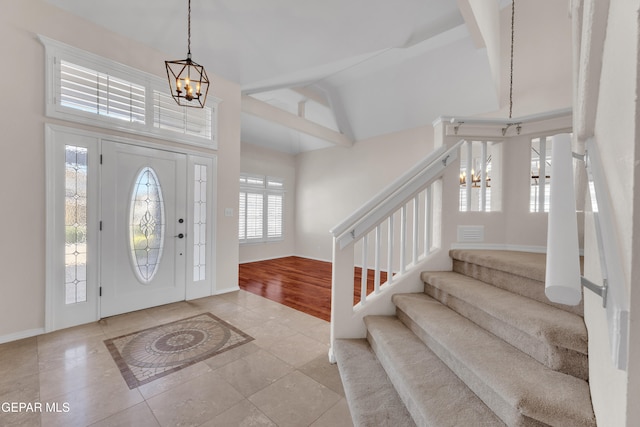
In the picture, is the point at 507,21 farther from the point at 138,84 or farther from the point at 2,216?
the point at 2,216

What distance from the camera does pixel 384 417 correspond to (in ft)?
4.72

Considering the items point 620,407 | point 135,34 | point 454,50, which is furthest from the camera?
point 454,50

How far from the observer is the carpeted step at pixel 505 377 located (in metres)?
0.99

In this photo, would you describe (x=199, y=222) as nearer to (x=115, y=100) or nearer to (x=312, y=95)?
(x=115, y=100)

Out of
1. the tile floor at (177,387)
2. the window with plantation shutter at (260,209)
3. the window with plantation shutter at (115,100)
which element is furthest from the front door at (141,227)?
the window with plantation shutter at (260,209)

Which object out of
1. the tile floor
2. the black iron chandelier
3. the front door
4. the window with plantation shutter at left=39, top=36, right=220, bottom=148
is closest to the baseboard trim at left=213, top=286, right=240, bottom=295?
the front door

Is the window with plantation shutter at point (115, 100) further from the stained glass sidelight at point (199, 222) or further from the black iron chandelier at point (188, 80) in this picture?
the stained glass sidelight at point (199, 222)

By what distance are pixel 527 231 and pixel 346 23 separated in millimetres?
2982

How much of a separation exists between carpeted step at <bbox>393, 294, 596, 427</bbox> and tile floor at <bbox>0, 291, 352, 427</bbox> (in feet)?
2.48

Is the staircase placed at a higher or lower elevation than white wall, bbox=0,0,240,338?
lower

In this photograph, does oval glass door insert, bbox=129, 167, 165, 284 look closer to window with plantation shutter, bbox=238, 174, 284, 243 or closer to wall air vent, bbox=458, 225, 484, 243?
window with plantation shutter, bbox=238, 174, 284, 243

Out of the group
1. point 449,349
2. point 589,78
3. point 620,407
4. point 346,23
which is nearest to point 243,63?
point 346,23

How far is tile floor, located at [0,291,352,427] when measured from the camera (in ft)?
5.29

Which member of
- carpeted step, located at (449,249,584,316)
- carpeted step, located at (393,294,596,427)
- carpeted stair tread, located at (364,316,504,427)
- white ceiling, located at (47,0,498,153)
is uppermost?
white ceiling, located at (47,0,498,153)
